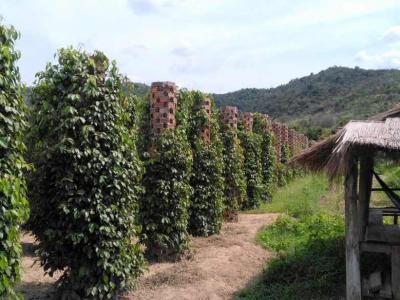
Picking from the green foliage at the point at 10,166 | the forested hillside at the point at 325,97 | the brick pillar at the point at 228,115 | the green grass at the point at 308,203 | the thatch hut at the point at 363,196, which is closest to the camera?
→ the green foliage at the point at 10,166

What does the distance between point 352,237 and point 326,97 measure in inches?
2611

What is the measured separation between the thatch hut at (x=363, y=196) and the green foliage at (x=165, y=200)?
2.56m

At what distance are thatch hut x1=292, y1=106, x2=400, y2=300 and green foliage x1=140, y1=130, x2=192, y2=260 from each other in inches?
101

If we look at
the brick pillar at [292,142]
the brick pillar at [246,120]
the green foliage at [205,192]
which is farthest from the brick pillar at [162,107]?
the brick pillar at [292,142]

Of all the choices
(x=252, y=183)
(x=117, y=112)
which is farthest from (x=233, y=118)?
(x=117, y=112)

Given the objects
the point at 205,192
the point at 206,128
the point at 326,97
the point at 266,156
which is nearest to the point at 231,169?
the point at 206,128

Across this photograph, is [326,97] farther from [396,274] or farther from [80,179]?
[80,179]

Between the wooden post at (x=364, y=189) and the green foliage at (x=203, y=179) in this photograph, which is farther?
the green foliage at (x=203, y=179)

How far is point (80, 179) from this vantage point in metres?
5.86

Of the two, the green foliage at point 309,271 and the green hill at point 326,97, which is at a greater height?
the green hill at point 326,97

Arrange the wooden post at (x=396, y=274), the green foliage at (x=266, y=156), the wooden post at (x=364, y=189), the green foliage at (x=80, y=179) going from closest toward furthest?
1. the green foliage at (x=80, y=179)
2. the wooden post at (x=396, y=274)
3. the wooden post at (x=364, y=189)
4. the green foliage at (x=266, y=156)

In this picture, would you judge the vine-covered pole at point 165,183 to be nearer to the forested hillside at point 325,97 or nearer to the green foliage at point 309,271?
the green foliage at point 309,271

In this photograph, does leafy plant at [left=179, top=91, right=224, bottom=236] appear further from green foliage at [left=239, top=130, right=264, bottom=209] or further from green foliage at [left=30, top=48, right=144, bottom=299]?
green foliage at [left=239, top=130, right=264, bottom=209]

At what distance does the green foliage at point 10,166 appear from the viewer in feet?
13.0
